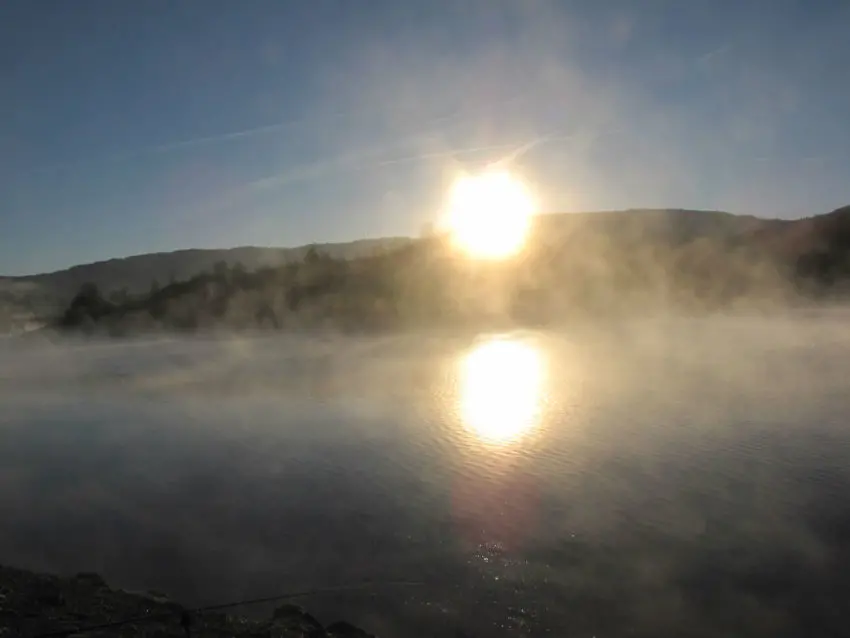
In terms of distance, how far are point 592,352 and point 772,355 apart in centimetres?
459

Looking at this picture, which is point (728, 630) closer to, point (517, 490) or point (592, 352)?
point (517, 490)

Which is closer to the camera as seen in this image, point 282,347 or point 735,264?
point 282,347

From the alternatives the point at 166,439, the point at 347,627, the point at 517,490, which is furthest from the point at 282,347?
the point at 347,627

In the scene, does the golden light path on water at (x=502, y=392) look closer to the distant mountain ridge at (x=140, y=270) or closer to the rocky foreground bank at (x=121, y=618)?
the rocky foreground bank at (x=121, y=618)

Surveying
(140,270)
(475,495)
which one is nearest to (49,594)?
(475,495)

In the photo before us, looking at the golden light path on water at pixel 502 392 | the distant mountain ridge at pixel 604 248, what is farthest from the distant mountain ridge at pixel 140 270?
the golden light path on water at pixel 502 392

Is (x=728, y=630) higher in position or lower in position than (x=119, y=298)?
lower

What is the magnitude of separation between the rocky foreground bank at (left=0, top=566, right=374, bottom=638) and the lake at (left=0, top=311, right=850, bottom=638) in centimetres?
51

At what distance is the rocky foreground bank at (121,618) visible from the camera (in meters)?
4.91

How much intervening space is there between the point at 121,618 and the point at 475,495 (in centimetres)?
415

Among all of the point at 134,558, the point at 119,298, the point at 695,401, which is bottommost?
the point at 134,558

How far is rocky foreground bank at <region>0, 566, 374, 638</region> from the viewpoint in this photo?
491 centimetres

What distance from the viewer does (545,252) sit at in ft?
130

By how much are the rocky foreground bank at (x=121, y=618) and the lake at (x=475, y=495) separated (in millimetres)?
506
